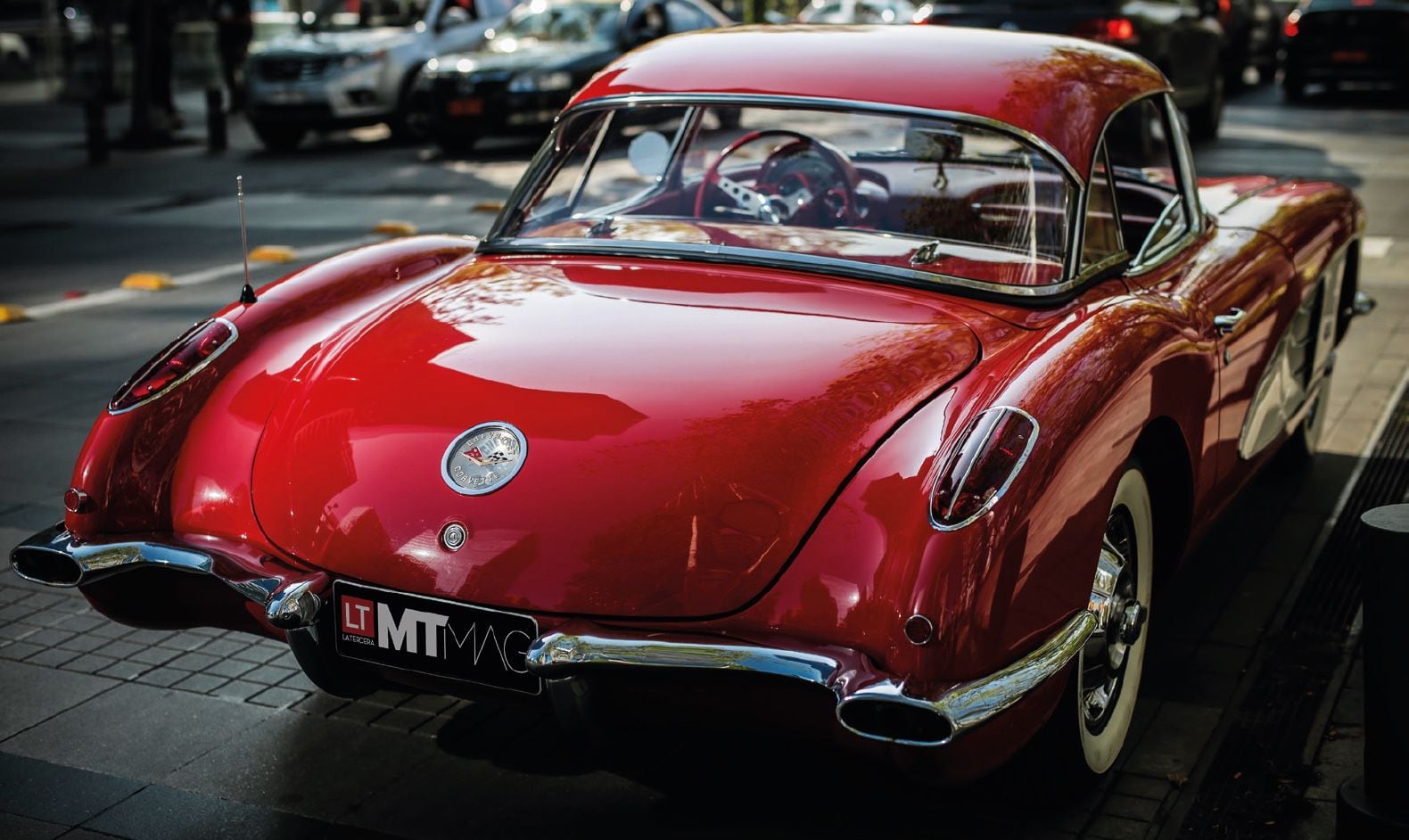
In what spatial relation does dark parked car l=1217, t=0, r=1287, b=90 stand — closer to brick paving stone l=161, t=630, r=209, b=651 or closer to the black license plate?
brick paving stone l=161, t=630, r=209, b=651

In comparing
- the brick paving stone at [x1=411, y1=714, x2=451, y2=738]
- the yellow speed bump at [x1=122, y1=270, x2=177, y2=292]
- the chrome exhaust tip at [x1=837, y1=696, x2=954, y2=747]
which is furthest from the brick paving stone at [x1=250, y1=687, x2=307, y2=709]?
the yellow speed bump at [x1=122, y1=270, x2=177, y2=292]

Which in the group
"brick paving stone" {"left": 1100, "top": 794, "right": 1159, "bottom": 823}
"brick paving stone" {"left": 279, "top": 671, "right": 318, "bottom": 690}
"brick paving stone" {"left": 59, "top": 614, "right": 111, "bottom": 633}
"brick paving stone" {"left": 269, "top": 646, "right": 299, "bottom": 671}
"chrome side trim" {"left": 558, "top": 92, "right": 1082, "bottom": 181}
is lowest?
"brick paving stone" {"left": 59, "top": 614, "right": 111, "bottom": 633}

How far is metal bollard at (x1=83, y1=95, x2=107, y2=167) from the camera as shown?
16562 millimetres

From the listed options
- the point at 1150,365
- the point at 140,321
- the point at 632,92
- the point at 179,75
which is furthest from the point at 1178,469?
the point at 179,75

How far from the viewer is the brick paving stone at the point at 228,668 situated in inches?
171

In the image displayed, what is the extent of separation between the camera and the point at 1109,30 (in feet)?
44.5

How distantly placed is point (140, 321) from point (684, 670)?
652 cm

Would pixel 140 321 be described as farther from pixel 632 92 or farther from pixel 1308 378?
pixel 1308 378

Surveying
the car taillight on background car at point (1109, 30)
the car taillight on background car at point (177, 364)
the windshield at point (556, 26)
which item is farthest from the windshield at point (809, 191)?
the windshield at point (556, 26)

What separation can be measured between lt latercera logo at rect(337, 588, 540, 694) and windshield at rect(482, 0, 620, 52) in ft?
44.8

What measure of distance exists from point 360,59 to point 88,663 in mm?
13865

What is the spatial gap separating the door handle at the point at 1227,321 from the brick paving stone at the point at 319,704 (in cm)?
250

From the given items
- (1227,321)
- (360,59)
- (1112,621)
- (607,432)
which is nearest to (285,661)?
(607,432)

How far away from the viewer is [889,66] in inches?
171
